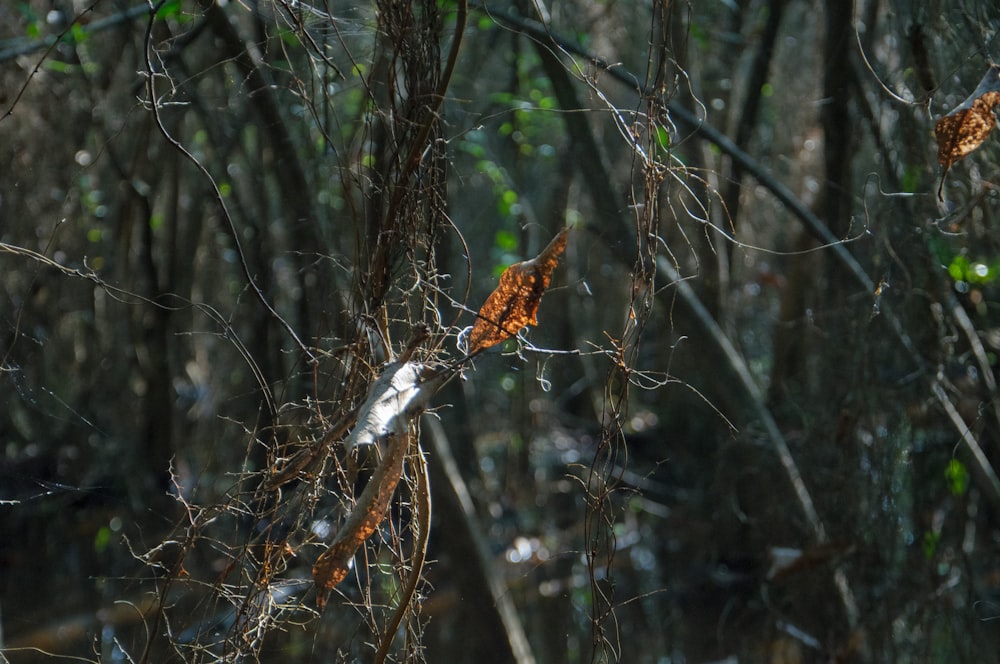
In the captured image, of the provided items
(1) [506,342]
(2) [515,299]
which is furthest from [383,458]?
(1) [506,342]

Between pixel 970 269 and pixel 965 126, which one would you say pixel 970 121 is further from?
pixel 970 269

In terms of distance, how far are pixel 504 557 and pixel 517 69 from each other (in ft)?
7.81

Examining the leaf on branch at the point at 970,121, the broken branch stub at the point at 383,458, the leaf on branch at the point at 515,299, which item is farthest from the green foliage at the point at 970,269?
the broken branch stub at the point at 383,458

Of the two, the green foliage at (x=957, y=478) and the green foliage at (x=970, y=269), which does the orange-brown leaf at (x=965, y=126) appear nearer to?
the green foliage at (x=970, y=269)

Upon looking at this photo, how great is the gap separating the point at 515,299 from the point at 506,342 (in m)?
0.92

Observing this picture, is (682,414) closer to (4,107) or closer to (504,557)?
(504,557)

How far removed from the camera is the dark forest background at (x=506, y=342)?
1584 millimetres

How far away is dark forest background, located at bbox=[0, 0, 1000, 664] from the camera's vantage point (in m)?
1.58

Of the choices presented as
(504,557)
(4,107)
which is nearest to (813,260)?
(504,557)

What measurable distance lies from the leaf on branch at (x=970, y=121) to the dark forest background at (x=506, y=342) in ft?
1.33

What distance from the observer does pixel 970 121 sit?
1674mm

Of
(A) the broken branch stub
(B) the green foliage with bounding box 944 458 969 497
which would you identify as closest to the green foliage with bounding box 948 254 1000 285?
(B) the green foliage with bounding box 944 458 969 497

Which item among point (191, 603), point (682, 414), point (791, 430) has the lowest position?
point (682, 414)

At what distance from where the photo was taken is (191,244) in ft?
16.7
